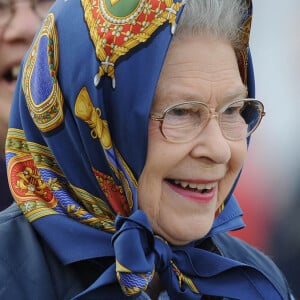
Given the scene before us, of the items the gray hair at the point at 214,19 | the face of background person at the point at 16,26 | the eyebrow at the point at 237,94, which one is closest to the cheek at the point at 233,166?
the eyebrow at the point at 237,94

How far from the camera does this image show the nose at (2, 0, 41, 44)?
2.87 m

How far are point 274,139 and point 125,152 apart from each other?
2.21 m

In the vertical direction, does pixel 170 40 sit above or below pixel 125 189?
above

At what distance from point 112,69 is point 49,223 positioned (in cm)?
45

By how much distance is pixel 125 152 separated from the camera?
2053 mm

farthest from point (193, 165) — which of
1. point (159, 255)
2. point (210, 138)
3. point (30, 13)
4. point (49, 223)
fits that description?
point (30, 13)

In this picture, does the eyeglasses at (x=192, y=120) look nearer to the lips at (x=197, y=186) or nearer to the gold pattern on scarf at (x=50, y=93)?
the lips at (x=197, y=186)

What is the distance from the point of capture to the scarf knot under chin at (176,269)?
6.40 feet

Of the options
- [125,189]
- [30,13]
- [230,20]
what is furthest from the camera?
[30,13]

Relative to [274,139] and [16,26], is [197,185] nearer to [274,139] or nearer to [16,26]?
[16,26]

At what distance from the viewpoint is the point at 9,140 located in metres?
2.20

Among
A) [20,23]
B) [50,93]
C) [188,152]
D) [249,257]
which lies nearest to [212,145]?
[188,152]

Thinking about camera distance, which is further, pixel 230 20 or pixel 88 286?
pixel 230 20

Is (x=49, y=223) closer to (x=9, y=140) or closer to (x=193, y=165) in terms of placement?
(x=9, y=140)
